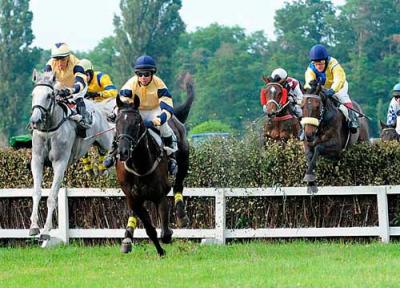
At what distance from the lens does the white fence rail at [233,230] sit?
52.8 feet

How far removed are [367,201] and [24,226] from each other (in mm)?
5801

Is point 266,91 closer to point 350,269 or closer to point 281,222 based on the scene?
point 281,222

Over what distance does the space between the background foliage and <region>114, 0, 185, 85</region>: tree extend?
7 cm

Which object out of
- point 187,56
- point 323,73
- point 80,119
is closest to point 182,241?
point 80,119

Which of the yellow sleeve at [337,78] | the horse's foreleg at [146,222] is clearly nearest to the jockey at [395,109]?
the yellow sleeve at [337,78]

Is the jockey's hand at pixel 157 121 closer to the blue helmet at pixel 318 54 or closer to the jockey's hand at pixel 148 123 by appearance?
the jockey's hand at pixel 148 123

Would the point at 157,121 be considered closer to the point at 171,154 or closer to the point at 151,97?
the point at 151,97

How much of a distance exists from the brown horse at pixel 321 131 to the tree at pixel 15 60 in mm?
57189

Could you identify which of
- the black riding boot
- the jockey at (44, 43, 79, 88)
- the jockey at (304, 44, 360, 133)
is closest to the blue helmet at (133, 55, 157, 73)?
the jockey at (44, 43, 79, 88)

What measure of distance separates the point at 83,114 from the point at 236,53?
79143 mm

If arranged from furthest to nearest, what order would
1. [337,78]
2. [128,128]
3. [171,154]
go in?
[337,78]
[171,154]
[128,128]

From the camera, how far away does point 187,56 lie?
10481 cm

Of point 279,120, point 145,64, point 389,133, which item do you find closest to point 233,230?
point 279,120

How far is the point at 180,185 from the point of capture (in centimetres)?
1616
